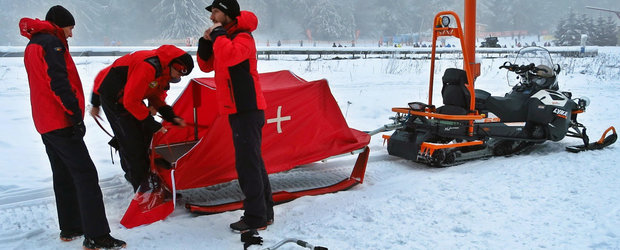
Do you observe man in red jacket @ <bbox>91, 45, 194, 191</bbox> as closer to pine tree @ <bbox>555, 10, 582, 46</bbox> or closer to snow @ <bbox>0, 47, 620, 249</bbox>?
snow @ <bbox>0, 47, 620, 249</bbox>

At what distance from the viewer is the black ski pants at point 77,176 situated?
3.12m

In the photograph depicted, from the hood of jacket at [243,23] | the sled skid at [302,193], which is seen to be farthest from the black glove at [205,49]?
the sled skid at [302,193]

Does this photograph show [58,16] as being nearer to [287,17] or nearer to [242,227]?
[242,227]

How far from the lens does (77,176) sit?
10.3 ft

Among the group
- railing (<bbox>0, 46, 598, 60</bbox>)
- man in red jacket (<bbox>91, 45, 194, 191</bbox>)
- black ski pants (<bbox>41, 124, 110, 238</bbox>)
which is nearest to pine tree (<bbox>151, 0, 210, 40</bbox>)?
railing (<bbox>0, 46, 598, 60</bbox>)

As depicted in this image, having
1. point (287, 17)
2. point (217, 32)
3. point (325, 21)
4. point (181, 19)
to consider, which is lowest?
point (217, 32)

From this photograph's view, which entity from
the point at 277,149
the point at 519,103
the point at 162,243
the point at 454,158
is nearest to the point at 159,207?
the point at 162,243

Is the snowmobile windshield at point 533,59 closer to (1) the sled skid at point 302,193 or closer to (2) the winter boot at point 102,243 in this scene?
(1) the sled skid at point 302,193

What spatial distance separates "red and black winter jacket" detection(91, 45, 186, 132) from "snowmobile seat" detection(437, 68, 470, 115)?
327 cm

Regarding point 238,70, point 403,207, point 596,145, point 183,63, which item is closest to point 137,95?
point 183,63

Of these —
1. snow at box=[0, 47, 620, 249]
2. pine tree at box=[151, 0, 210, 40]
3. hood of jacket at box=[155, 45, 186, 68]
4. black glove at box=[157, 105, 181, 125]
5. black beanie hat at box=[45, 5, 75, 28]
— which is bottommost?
snow at box=[0, 47, 620, 249]

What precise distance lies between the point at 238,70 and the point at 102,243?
1.46 meters

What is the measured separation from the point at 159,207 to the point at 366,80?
9803mm

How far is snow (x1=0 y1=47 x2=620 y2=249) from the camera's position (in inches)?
132
